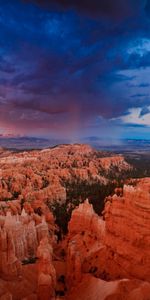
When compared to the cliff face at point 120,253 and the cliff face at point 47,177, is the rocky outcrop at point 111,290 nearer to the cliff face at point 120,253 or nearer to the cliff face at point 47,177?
the cliff face at point 120,253

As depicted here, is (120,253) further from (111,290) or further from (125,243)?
(111,290)

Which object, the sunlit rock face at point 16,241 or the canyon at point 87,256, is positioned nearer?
the canyon at point 87,256

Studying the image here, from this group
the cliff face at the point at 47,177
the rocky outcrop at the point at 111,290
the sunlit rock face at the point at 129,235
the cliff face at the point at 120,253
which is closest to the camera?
the rocky outcrop at the point at 111,290

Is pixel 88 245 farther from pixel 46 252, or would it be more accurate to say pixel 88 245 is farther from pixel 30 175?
pixel 30 175

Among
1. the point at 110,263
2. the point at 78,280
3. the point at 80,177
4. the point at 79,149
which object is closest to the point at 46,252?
the point at 78,280

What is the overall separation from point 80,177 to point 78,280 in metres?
63.0

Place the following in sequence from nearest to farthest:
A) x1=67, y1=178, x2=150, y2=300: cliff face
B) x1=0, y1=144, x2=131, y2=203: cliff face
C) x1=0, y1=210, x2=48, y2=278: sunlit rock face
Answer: x1=67, y1=178, x2=150, y2=300: cliff face
x1=0, y1=210, x2=48, y2=278: sunlit rock face
x1=0, y1=144, x2=131, y2=203: cliff face

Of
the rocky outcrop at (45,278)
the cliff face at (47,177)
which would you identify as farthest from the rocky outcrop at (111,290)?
the cliff face at (47,177)

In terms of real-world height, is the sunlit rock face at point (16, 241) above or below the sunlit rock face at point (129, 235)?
below

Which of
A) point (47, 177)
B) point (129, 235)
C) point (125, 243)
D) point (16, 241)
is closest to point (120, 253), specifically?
point (125, 243)

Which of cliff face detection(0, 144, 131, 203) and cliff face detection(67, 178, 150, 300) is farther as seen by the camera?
cliff face detection(0, 144, 131, 203)

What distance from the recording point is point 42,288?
64.0 feet

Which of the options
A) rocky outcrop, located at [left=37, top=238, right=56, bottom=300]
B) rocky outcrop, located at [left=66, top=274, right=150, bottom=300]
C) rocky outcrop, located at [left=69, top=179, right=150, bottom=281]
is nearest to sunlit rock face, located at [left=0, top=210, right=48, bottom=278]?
rocky outcrop, located at [left=37, top=238, right=56, bottom=300]

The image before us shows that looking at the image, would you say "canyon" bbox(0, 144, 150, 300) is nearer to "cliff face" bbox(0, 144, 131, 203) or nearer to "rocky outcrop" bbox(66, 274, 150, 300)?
"rocky outcrop" bbox(66, 274, 150, 300)
